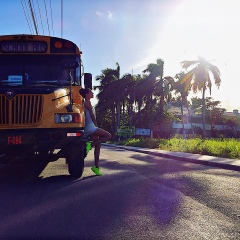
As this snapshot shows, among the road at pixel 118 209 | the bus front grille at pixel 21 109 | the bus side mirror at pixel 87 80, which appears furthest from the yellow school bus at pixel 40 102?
the road at pixel 118 209

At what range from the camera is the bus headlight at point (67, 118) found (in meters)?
6.19

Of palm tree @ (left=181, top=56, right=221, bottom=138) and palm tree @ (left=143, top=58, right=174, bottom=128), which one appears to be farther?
palm tree @ (left=143, top=58, right=174, bottom=128)

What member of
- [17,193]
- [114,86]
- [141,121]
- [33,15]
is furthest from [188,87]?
[17,193]

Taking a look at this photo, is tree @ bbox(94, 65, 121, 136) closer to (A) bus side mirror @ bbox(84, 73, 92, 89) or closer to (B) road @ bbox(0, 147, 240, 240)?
(A) bus side mirror @ bbox(84, 73, 92, 89)

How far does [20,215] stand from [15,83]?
12.2ft

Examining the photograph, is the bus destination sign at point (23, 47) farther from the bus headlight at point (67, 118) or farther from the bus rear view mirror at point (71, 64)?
the bus headlight at point (67, 118)

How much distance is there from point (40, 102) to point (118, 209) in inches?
112

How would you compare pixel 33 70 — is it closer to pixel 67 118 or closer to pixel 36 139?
pixel 67 118

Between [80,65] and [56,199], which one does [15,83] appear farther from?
[56,199]

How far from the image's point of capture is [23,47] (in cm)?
722

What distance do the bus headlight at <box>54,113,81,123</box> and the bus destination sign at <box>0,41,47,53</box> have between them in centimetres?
198

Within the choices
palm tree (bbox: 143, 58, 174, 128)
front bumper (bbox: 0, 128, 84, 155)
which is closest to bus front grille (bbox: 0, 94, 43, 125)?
front bumper (bbox: 0, 128, 84, 155)

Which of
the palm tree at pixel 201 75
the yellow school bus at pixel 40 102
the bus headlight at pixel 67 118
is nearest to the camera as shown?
the yellow school bus at pixel 40 102

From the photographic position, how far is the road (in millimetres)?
3414
